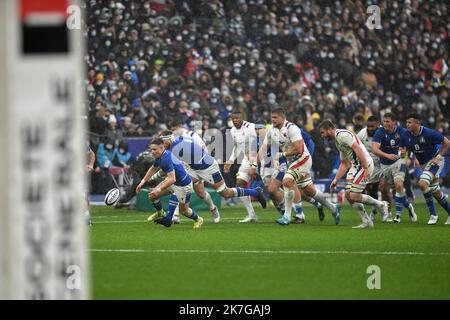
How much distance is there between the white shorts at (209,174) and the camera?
19.9 meters

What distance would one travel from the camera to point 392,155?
63.7 feet

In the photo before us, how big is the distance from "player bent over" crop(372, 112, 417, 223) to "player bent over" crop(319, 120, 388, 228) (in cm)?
147

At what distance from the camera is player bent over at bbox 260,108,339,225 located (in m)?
18.2

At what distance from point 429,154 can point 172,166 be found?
5.09 meters

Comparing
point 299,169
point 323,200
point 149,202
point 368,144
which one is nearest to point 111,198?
point 149,202

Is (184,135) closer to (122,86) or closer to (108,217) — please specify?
(108,217)

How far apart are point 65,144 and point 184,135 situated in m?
15.3

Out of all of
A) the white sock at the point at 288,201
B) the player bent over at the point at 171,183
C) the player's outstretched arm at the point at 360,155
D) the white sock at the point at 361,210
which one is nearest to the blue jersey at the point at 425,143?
the player's outstretched arm at the point at 360,155

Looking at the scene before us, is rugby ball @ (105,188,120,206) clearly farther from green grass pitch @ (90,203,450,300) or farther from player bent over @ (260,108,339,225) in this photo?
player bent over @ (260,108,339,225)

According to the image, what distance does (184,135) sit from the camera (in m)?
20.1

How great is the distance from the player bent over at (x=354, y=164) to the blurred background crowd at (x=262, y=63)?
9472 mm

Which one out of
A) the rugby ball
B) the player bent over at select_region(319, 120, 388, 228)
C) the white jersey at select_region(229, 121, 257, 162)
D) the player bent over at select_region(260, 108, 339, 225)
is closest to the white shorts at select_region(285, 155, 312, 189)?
the player bent over at select_region(260, 108, 339, 225)
